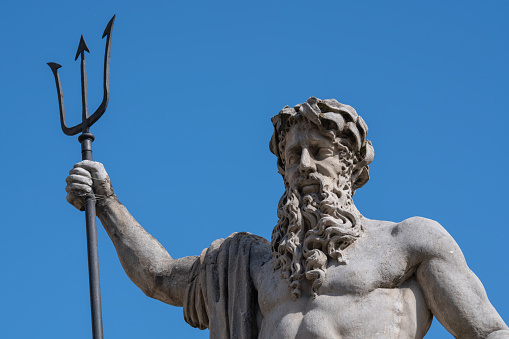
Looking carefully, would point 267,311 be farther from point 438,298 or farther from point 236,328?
point 438,298

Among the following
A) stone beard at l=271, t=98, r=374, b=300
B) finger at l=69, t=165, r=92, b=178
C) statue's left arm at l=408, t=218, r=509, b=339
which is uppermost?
finger at l=69, t=165, r=92, b=178

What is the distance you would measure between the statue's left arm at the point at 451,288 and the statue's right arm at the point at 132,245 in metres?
2.40

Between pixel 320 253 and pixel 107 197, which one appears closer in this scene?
pixel 320 253

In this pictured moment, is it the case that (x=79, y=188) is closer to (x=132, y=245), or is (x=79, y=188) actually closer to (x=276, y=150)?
(x=132, y=245)

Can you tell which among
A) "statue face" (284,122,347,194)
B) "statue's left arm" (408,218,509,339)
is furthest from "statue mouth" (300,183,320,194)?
"statue's left arm" (408,218,509,339)

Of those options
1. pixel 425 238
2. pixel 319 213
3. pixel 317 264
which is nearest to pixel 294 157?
pixel 319 213

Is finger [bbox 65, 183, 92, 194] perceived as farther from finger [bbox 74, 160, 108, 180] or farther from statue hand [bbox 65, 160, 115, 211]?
finger [bbox 74, 160, 108, 180]

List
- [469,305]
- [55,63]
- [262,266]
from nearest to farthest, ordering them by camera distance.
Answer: [469,305] → [262,266] → [55,63]

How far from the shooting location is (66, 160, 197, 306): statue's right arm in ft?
45.2

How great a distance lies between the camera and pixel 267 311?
12898 millimetres

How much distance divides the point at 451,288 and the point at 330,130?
72.0 inches

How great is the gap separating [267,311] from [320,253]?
29.0 inches

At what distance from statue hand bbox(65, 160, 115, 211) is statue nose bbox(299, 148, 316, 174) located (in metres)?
2.08

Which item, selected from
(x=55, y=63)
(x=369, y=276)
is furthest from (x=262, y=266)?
(x=55, y=63)
